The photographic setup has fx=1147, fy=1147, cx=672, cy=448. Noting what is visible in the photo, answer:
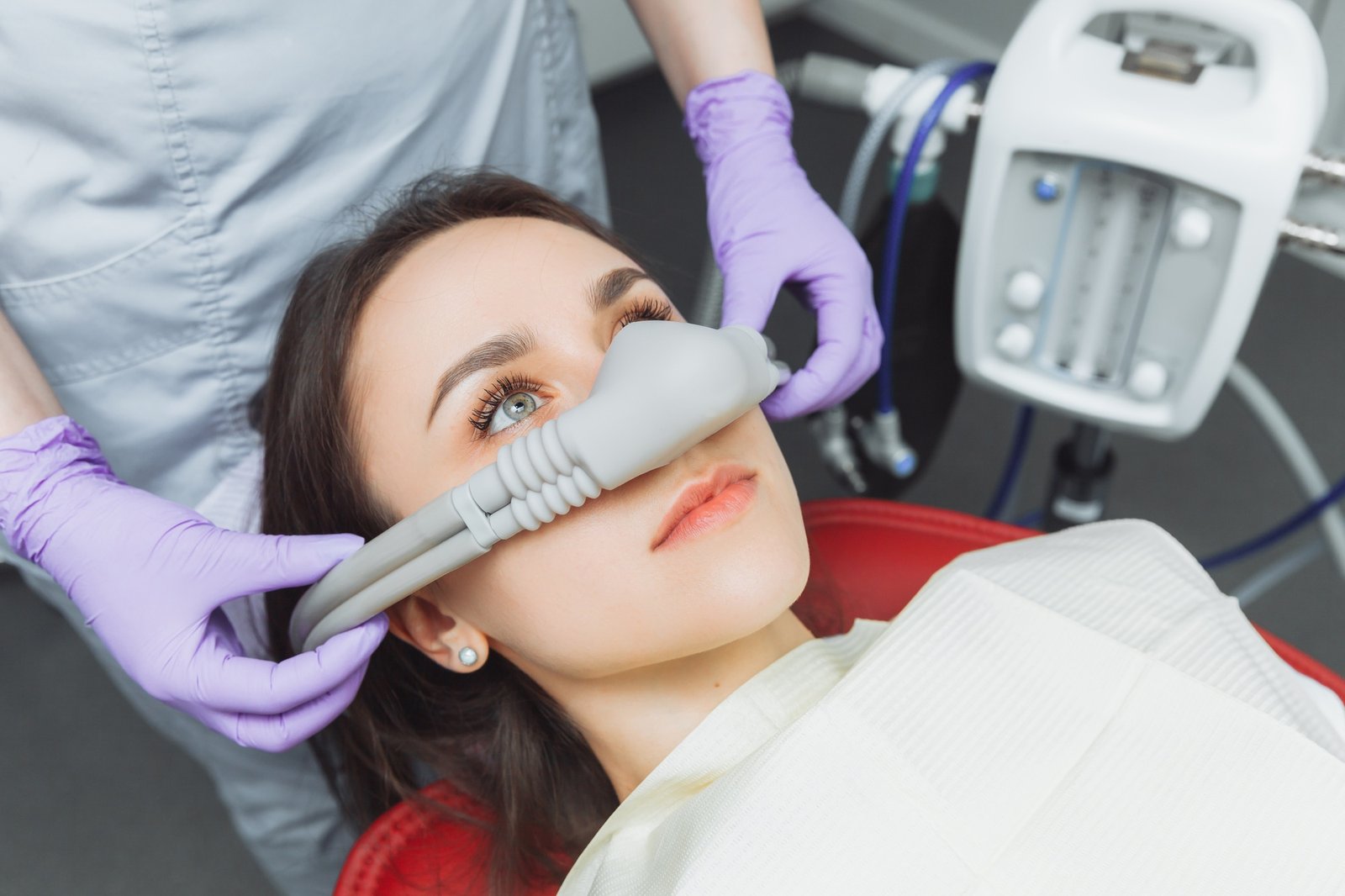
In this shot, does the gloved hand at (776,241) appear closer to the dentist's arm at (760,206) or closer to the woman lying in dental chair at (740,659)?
the dentist's arm at (760,206)

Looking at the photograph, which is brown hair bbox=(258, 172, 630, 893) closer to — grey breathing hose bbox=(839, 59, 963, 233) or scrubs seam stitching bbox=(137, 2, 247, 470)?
scrubs seam stitching bbox=(137, 2, 247, 470)

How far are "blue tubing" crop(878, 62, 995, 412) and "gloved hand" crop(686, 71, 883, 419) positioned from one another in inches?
4.3

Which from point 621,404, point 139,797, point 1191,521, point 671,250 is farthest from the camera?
point 671,250

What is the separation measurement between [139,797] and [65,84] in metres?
1.31

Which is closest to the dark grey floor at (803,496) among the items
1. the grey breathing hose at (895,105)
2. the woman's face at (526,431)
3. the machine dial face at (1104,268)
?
the grey breathing hose at (895,105)

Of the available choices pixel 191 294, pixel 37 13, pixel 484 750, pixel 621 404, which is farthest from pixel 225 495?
pixel 621 404

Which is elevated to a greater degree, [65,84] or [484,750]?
[65,84]

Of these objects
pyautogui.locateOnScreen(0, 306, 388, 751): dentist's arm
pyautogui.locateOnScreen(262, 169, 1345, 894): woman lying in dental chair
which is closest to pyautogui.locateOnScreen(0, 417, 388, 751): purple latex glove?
pyautogui.locateOnScreen(0, 306, 388, 751): dentist's arm

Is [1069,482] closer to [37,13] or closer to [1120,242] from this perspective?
[1120,242]

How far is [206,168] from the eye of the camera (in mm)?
1021

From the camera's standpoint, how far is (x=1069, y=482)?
146 cm

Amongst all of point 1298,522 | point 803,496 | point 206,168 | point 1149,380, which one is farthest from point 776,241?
point 803,496

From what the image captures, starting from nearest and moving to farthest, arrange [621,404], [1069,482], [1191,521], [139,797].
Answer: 1. [621,404]
2. [1069,482]
3. [139,797]
4. [1191,521]

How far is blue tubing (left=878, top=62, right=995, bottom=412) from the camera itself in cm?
117
